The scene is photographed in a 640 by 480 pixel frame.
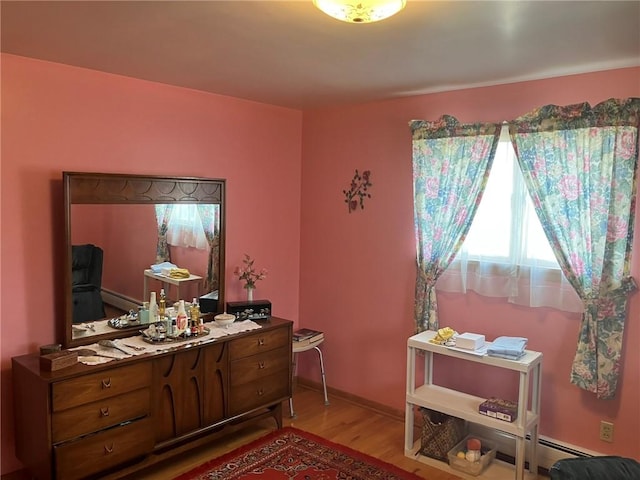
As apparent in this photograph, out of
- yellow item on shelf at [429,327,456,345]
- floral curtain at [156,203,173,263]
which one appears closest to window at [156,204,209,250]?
floral curtain at [156,203,173,263]

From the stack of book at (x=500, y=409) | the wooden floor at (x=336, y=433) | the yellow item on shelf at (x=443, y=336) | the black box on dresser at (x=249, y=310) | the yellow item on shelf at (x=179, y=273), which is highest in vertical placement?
the yellow item on shelf at (x=179, y=273)

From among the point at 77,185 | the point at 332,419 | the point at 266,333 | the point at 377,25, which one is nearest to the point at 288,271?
the point at 266,333

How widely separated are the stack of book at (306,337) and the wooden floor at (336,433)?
50 centimetres

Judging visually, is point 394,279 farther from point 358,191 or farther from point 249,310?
point 249,310

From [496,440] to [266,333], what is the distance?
1583 mm

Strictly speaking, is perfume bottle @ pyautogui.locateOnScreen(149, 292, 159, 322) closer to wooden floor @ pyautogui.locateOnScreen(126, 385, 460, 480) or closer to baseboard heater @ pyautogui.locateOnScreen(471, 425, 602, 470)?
wooden floor @ pyautogui.locateOnScreen(126, 385, 460, 480)

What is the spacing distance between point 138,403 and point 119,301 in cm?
63

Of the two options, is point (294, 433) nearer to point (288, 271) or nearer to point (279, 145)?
point (288, 271)

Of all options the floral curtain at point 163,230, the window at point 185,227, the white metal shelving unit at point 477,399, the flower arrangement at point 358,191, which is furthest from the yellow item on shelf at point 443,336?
the floral curtain at point 163,230

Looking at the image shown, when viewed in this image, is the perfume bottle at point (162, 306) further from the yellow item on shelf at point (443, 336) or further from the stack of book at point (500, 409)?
the stack of book at point (500, 409)

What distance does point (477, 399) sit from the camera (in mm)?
3232

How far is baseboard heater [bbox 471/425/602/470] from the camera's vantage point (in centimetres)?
302

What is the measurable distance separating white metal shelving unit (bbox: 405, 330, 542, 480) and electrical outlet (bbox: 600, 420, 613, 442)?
0.34m

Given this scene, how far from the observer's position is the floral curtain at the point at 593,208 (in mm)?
2752
